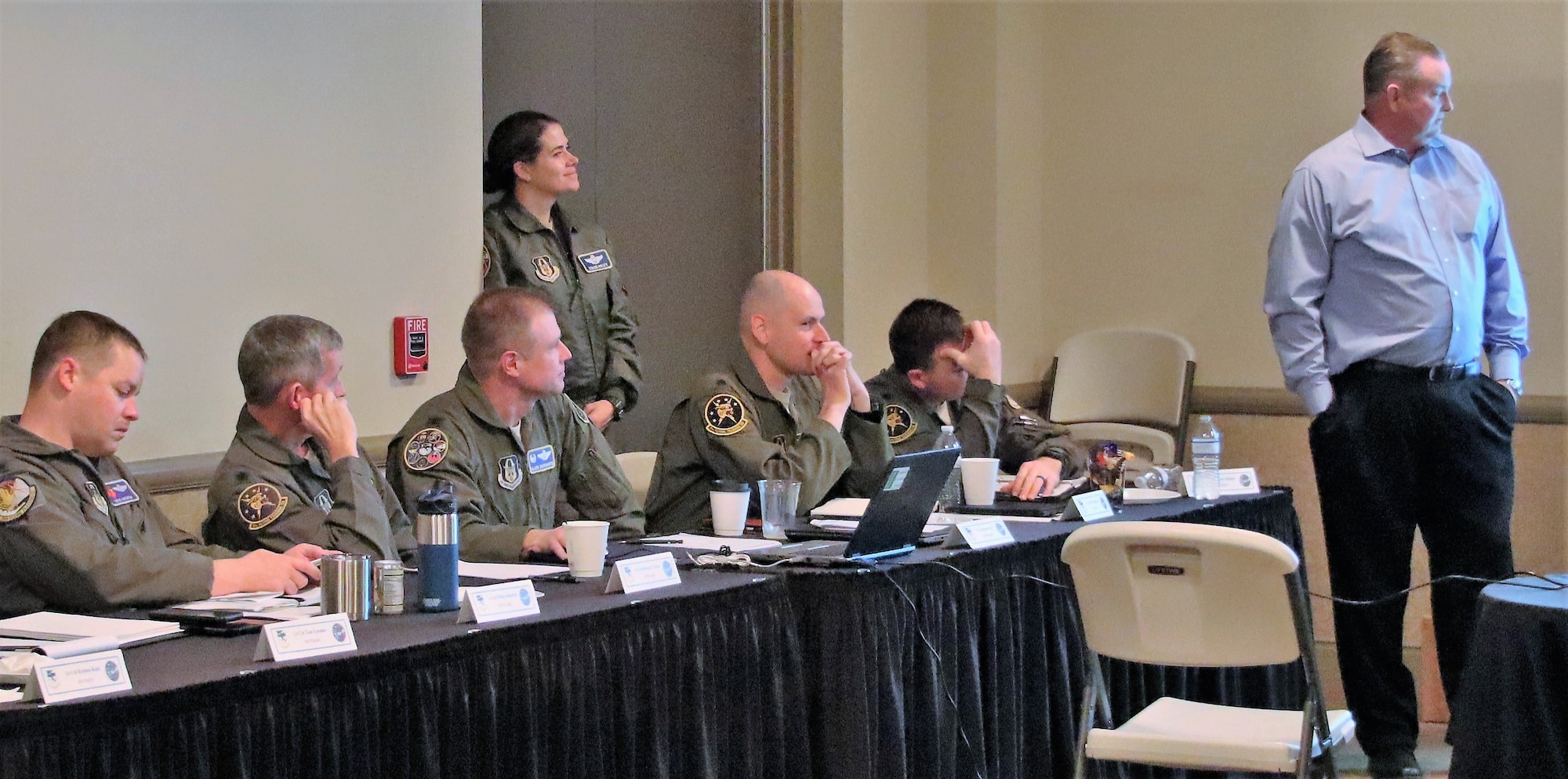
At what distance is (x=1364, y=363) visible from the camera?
3.87 metres

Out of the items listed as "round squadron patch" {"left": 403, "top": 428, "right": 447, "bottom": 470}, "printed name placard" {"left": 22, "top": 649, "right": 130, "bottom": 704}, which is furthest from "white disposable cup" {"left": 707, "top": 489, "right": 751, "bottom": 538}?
"printed name placard" {"left": 22, "top": 649, "right": 130, "bottom": 704}

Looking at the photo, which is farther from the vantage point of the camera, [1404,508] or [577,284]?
[577,284]

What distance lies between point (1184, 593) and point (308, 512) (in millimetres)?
1491

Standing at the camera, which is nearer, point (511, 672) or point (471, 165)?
point (511, 672)

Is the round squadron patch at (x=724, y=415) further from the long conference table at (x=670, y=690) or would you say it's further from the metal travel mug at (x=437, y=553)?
the metal travel mug at (x=437, y=553)

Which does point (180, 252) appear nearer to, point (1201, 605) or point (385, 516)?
A: point (385, 516)

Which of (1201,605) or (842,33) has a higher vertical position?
(842,33)

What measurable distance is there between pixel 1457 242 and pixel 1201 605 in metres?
1.78

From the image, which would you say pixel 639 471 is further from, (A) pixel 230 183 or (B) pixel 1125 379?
(B) pixel 1125 379

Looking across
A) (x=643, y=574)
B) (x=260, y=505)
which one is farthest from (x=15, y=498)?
(x=643, y=574)

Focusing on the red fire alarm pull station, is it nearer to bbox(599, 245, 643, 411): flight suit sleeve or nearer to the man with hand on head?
bbox(599, 245, 643, 411): flight suit sleeve

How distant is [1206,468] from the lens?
150 inches

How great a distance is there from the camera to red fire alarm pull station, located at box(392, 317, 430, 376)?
4.19 m

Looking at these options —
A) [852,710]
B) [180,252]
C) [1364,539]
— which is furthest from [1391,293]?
[180,252]
